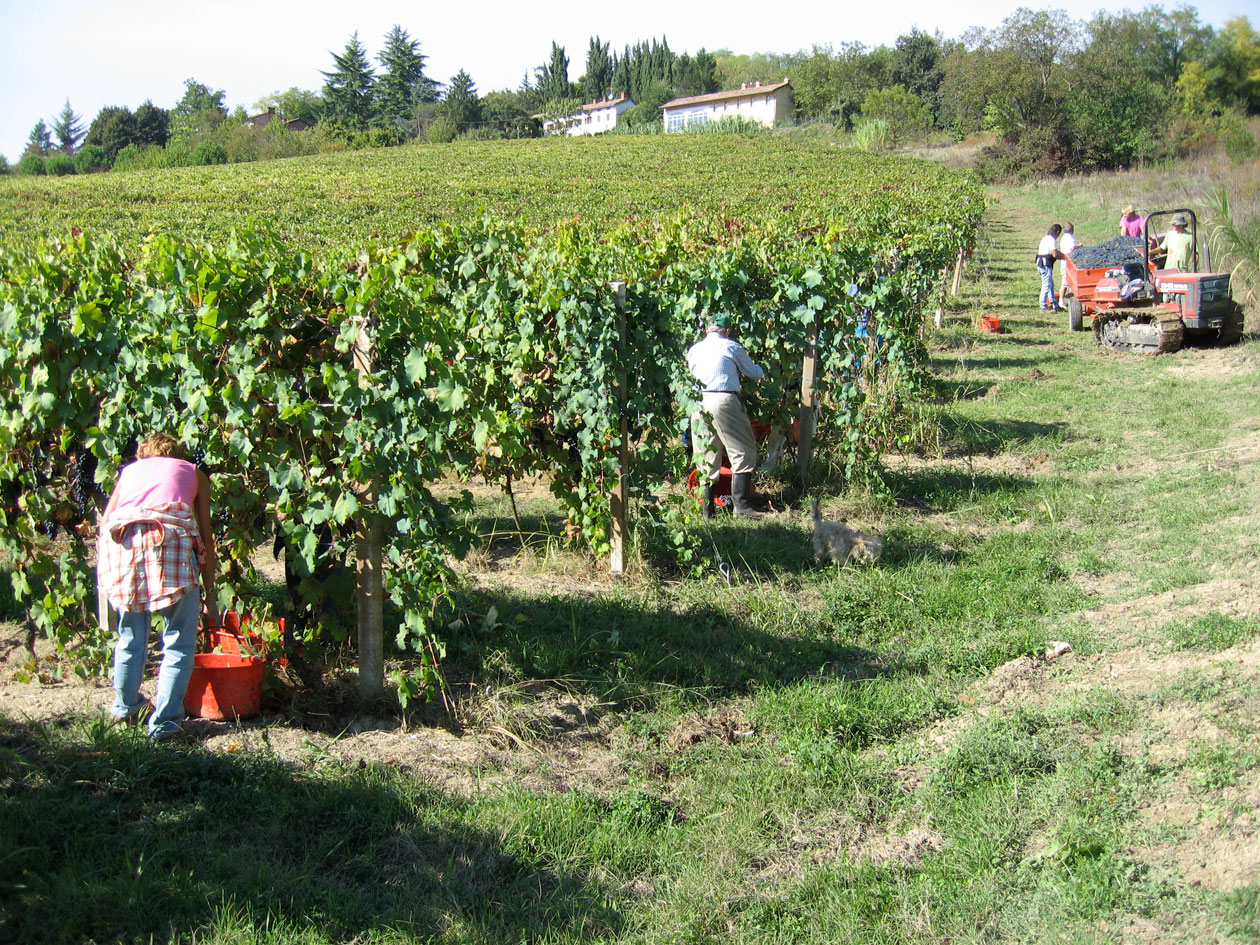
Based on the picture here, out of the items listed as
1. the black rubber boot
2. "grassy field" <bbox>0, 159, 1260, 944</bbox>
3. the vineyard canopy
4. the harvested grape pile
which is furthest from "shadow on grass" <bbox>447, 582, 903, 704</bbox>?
the harvested grape pile

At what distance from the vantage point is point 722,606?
593 cm

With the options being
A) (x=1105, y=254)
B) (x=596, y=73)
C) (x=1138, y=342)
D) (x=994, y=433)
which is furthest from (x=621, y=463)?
(x=596, y=73)

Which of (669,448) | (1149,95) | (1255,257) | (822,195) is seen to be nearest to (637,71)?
(1149,95)

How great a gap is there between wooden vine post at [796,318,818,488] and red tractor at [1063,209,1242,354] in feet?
25.7

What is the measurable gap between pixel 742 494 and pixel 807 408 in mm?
1094

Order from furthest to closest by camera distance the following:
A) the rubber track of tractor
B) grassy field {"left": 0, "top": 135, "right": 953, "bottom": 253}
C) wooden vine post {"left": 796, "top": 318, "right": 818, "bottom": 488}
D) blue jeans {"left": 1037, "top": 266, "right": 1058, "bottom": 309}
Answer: grassy field {"left": 0, "top": 135, "right": 953, "bottom": 253}
blue jeans {"left": 1037, "top": 266, "right": 1058, "bottom": 309}
the rubber track of tractor
wooden vine post {"left": 796, "top": 318, "right": 818, "bottom": 488}

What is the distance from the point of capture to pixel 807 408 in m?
8.26

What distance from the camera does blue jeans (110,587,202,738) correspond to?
4.04 meters

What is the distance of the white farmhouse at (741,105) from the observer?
91.9 m

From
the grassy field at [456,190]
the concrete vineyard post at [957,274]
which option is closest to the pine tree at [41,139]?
the grassy field at [456,190]

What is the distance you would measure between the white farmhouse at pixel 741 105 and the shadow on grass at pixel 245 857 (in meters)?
93.2

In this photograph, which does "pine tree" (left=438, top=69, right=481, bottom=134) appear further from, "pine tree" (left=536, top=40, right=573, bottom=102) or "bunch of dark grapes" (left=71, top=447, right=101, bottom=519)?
"bunch of dark grapes" (left=71, top=447, right=101, bottom=519)

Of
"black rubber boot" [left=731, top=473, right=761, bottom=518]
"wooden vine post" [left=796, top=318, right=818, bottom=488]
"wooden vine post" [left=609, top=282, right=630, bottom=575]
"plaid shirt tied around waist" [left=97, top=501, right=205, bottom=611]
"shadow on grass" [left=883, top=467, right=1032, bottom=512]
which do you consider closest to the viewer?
"plaid shirt tied around waist" [left=97, top=501, right=205, bottom=611]

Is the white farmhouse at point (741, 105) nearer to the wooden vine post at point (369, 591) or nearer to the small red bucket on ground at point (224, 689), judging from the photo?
the wooden vine post at point (369, 591)
